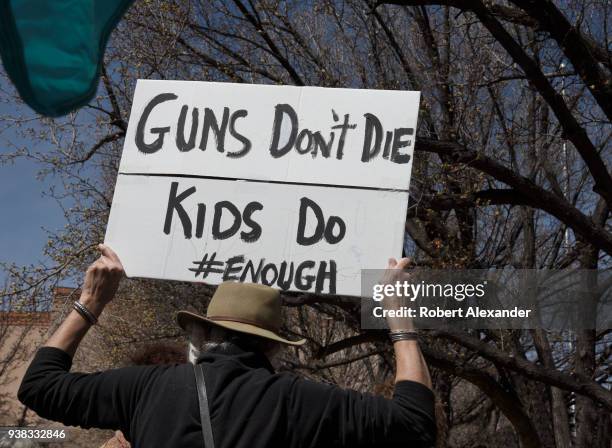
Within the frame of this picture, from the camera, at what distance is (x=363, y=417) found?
2.09 m

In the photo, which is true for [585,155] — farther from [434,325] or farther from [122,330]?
[122,330]

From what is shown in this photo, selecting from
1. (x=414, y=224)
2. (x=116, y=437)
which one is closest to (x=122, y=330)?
(x=414, y=224)

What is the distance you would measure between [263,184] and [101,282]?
870 millimetres

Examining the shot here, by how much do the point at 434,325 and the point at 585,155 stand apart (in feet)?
8.46

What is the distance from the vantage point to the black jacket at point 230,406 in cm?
208

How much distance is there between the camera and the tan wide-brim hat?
7.73 feet

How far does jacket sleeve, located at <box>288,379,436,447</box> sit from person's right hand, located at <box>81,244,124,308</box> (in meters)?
0.72

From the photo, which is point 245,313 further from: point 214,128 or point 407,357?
point 214,128

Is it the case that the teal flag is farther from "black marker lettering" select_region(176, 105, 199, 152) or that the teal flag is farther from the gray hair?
"black marker lettering" select_region(176, 105, 199, 152)

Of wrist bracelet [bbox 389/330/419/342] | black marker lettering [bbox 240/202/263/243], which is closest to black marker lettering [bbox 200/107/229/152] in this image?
black marker lettering [bbox 240/202/263/243]

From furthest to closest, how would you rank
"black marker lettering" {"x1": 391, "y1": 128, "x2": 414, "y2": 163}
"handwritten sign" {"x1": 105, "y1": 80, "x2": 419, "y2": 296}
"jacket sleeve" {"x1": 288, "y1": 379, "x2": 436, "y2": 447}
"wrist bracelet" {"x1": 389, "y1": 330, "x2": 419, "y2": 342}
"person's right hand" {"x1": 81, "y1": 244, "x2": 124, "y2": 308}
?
"black marker lettering" {"x1": 391, "y1": 128, "x2": 414, "y2": 163}, "handwritten sign" {"x1": 105, "y1": 80, "x2": 419, "y2": 296}, "person's right hand" {"x1": 81, "y1": 244, "x2": 124, "y2": 308}, "wrist bracelet" {"x1": 389, "y1": 330, "x2": 419, "y2": 342}, "jacket sleeve" {"x1": 288, "y1": 379, "x2": 436, "y2": 447}

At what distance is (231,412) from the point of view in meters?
2.15

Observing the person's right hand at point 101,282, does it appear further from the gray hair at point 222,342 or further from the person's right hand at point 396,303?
the person's right hand at point 396,303

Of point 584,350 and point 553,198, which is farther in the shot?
point 584,350
